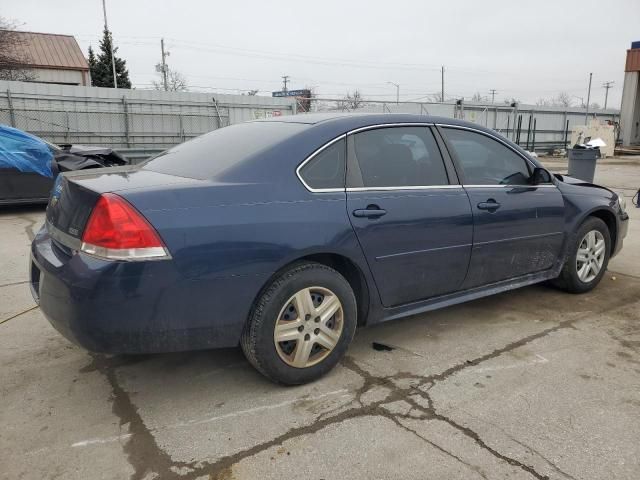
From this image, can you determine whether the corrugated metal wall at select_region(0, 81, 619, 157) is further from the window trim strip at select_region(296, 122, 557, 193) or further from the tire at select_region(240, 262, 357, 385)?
the tire at select_region(240, 262, 357, 385)

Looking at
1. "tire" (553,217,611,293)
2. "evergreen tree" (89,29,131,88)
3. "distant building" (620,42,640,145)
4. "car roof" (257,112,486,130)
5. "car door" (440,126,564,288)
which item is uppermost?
"evergreen tree" (89,29,131,88)

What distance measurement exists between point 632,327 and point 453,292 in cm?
150

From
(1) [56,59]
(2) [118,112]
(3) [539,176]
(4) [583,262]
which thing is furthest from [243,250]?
(1) [56,59]

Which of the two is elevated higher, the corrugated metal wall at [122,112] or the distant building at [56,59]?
the distant building at [56,59]

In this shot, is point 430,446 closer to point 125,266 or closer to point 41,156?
point 125,266

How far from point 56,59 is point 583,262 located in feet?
146

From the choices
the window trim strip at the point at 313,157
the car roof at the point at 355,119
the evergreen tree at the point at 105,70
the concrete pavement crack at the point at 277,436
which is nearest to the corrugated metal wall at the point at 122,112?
the car roof at the point at 355,119

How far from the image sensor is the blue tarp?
335 inches

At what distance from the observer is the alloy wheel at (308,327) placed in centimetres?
288

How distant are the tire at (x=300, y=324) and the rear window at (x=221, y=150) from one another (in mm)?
720

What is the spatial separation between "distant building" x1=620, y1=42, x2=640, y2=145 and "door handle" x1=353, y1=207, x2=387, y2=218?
31.1 m

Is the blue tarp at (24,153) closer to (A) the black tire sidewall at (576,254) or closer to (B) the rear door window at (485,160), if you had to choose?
(B) the rear door window at (485,160)

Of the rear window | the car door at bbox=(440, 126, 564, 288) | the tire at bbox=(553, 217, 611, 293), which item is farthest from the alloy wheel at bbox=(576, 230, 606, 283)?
the rear window

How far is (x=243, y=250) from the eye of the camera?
266cm
